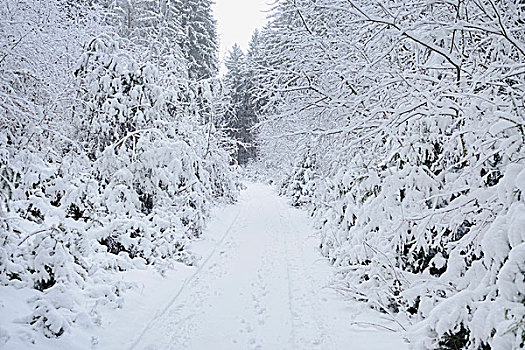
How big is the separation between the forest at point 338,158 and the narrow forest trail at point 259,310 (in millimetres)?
457

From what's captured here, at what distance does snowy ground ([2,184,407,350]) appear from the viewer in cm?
429

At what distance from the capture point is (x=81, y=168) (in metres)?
7.34

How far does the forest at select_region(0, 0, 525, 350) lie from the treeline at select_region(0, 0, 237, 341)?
0.03m

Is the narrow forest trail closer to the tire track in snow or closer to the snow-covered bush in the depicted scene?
the tire track in snow

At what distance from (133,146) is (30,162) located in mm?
2290

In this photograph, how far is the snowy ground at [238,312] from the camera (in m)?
4.29

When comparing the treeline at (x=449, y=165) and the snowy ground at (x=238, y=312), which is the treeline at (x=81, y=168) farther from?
the treeline at (x=449, y=165)

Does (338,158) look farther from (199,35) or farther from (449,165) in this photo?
(199,35)

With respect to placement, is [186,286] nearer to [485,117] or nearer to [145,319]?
[145,319]

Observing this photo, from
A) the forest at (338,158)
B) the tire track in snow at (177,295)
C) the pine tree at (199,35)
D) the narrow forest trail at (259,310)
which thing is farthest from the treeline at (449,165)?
the pine tree at (199,35)

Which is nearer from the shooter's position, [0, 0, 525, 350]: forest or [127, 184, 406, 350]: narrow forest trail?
[0, 0, 525, 350]: forest

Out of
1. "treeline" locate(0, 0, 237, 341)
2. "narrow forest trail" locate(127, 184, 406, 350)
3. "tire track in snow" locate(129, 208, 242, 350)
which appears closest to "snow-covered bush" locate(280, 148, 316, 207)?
"treeline" locate(0, 0, 237, 341)

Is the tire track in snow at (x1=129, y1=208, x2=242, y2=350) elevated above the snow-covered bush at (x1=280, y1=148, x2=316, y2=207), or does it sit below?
below

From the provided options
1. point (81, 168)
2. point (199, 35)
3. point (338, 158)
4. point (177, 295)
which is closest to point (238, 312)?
point (177, 295)
